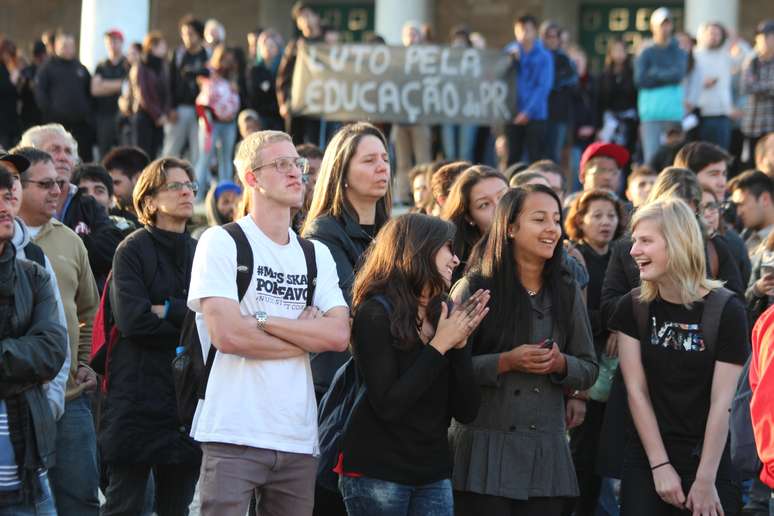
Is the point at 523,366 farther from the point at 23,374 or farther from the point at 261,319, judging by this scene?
the point at 23,374

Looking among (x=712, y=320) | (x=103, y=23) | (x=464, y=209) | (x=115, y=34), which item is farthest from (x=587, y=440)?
(x=103, y=23)

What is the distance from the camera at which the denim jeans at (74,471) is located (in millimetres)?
5996

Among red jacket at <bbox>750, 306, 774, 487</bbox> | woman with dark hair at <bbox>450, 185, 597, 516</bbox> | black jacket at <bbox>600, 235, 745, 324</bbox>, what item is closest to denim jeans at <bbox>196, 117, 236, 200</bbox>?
black jacket at <bbox>600, 235, 745, 324</bbox>

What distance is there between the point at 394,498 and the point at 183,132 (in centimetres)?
1082

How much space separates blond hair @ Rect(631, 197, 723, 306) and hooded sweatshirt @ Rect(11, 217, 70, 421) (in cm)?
246

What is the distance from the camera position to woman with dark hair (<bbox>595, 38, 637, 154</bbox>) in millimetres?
15914

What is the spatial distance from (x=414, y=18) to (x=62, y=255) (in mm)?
14397

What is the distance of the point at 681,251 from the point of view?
234 inches

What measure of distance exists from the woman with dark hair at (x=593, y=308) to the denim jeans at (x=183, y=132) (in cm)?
835

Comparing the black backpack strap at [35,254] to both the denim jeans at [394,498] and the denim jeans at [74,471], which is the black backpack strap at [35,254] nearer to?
the denim jeans at [74,471]

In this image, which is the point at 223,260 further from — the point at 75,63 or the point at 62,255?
the point at 75,63

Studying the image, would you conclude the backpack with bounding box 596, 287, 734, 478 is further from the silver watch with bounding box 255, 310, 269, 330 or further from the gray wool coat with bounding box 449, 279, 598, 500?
the silver watch with bounding box 255, 310, 269, 330

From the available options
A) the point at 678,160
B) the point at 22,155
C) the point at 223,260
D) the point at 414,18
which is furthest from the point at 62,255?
the point at 414,18

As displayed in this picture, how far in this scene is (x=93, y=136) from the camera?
16500mm
